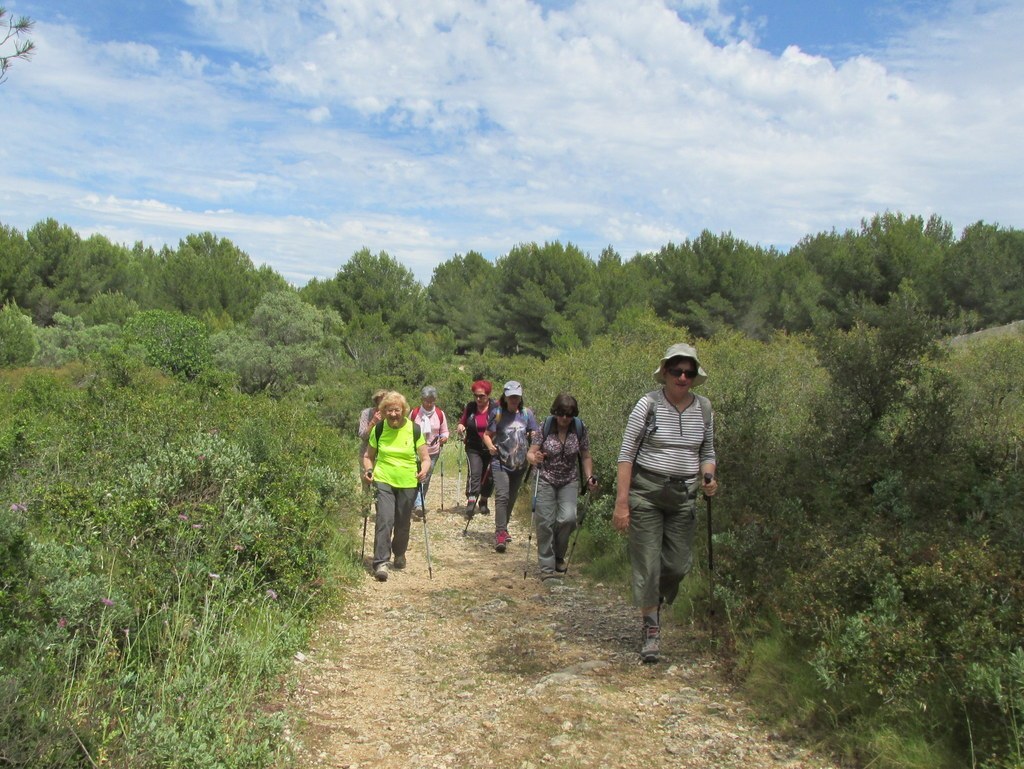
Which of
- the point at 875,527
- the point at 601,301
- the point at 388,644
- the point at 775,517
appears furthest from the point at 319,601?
the point at 601,301

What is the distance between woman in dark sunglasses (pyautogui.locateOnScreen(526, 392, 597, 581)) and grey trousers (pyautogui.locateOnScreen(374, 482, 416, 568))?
115 centimetres

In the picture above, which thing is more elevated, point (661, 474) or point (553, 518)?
point (661, 474)

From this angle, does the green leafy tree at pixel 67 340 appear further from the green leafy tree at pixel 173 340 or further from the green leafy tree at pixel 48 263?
the green leafy tree at pixel 48 263

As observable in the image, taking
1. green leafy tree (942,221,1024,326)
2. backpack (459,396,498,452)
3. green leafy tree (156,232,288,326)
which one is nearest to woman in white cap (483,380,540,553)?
backpack (459,396,498,452)

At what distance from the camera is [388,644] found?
17.5 feet

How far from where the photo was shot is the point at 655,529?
188 inches

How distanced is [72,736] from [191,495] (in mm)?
2519

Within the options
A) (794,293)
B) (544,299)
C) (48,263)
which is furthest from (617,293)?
(48,263)

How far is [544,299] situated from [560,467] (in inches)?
1266

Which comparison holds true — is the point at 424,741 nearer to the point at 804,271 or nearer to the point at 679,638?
the point at 679,638

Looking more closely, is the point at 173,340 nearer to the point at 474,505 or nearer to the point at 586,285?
the point at 474,505

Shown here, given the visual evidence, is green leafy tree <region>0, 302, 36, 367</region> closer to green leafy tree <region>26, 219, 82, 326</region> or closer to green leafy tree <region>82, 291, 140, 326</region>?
green leafy tree <region>82, 291, 140, 326</region>

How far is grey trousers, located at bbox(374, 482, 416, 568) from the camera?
22.8 feet

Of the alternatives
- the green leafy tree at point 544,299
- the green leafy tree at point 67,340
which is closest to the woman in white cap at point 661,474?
the green leafy tree at point 67,340
